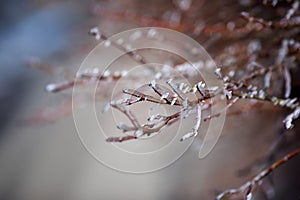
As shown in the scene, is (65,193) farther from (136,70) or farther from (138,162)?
(136,70)

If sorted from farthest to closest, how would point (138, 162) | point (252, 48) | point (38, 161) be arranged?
point (38, 161) < point (138, 162) < point (252, 48)

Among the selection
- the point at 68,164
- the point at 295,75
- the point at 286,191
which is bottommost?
the point at 286,191

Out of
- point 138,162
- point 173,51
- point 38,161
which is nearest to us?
point 173,51

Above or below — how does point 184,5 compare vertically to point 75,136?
below

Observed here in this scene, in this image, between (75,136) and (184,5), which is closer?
(184,5)

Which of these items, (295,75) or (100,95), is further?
(100,95)

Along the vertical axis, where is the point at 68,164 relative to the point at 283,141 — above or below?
above

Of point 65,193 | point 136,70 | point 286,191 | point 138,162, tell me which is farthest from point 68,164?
point 286,191
